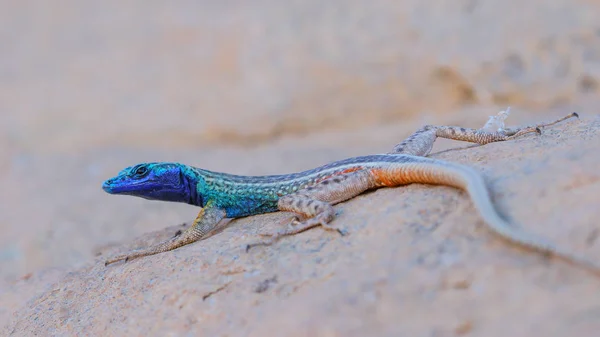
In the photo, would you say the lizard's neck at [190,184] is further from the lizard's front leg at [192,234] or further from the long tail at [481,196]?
the long tail at [481,196]

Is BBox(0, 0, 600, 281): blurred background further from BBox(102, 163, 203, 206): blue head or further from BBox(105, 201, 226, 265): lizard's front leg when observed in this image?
BBox(105, 201, 226, 265): lizard's front leg

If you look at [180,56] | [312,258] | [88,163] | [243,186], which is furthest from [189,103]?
[312,258]

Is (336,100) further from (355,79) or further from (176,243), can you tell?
(176,243)

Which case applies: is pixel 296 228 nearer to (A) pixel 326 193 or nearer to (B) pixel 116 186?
(A) pixel 326 193

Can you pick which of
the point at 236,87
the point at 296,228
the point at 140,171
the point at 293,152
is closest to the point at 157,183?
the point at 140,171

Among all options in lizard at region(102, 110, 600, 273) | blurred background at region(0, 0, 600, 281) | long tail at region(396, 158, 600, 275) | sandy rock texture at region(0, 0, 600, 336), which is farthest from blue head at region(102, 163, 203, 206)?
blurred background at region(0, 0, 600, 281)

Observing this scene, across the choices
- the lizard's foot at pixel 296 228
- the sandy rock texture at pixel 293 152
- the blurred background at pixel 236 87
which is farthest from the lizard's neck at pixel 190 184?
the blurred background at pixel 236 87
